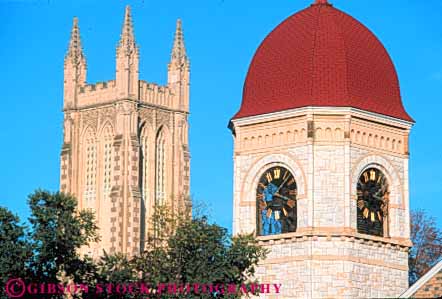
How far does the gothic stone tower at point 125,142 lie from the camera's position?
132 meters

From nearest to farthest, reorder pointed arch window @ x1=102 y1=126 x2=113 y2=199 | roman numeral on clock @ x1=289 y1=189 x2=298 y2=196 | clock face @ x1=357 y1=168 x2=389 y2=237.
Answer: roman numeral on clock @ x1=289 y1=189 x2=298 y2=196, clock face @ x1=357 y1=168 x2=389 y2=237, pointed arch window @ x1=102 y1=126 x2=113 y2=199

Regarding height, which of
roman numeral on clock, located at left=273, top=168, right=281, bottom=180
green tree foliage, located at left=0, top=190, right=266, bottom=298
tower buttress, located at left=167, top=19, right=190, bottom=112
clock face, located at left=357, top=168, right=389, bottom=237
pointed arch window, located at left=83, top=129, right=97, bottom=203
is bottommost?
green tree foliage, located at left=0, top=190, right=266, bottom=298

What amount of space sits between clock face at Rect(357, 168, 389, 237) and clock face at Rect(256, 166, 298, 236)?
8.39 ft

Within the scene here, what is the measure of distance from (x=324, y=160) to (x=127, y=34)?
67635 mm

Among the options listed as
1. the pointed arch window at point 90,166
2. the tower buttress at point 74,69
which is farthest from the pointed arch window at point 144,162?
the tower buttress at point 74,69

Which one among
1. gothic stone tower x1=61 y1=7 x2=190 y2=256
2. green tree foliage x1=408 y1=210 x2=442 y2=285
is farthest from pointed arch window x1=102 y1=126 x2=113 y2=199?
green tree foliage x1=408 y1=210 x2=442 y2=285

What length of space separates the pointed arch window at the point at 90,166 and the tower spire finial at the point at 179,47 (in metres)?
9.07

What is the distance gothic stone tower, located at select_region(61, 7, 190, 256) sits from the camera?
13175cm

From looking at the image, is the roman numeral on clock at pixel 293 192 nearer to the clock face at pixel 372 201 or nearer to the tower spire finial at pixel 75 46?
the clock face at pixel 372 201

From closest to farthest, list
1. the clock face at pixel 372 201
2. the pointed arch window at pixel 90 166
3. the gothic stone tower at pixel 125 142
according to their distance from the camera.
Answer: the clock face at pixel 372 201 < the gothic stone tower at pixel 125 142 < the pointed arch window at pixel 90 166

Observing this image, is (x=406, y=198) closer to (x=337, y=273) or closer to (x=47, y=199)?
(x=337, y=273)

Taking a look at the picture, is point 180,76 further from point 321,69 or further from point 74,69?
point 321,69

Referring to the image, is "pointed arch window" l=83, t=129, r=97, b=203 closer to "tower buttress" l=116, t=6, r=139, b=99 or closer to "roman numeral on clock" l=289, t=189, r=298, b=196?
"tower buttress" l=116, t=6, r=139, b=99

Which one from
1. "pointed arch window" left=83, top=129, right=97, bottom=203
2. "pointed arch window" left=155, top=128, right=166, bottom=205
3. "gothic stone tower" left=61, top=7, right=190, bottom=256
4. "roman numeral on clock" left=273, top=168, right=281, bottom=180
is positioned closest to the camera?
"roman numeral on clock" left=273, top=168, right=281, bottom=180
